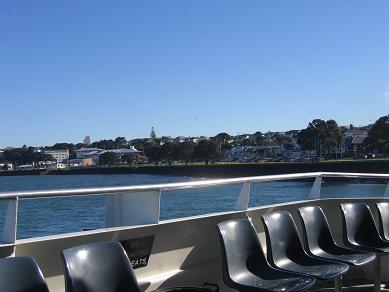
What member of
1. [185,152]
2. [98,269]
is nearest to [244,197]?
[98,269]

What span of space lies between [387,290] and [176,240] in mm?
2034

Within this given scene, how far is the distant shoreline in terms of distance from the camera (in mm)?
65188

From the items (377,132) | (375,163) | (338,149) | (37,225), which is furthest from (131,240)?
(338,149)

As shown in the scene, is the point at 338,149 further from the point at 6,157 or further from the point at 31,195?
the point at 31,195

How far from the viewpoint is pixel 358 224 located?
4984mm

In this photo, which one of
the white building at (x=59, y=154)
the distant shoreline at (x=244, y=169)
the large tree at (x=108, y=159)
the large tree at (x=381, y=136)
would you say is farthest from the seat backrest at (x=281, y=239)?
the white building at (x=59, y=154)

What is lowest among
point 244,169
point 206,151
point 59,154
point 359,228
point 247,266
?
point 244,169

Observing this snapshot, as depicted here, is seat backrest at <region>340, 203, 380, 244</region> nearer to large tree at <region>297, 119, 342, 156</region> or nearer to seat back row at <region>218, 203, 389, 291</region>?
seat back row at <region>218, 203, 389, 291</region>

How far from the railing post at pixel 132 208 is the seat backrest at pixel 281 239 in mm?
817

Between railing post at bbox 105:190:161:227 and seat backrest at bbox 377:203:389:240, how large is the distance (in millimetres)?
2155

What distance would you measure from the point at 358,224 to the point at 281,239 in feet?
3.74

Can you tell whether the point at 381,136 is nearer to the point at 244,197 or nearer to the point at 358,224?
the point at 358,224

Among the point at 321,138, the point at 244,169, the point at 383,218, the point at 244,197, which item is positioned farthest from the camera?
the point at 321,138

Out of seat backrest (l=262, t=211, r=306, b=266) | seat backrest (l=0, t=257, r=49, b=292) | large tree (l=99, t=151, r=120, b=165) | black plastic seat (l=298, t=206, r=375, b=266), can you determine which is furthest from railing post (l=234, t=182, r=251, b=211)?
large tree (l=99, t=151, r=120, b=165)
